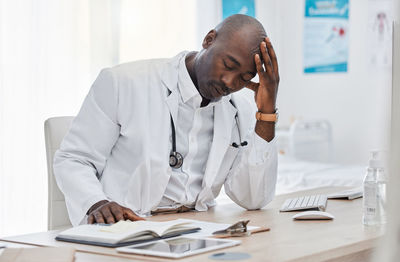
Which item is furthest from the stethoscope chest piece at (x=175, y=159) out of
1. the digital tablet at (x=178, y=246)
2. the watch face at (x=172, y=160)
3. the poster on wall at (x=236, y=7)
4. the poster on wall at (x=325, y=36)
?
the poster on wall at (x=325, y=36)

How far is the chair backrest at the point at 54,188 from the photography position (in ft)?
6.68

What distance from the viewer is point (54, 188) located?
6.68ft

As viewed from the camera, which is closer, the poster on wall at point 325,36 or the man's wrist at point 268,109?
the man's wrist at point 268,109

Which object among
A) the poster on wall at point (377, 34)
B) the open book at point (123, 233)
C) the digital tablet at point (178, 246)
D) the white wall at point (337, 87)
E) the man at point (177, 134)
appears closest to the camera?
the digital tablet at point (178, 246)

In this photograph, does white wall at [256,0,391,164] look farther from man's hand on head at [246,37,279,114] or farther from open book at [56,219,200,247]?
open book at [56,219,200,247]

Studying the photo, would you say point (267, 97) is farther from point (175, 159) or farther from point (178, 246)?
point (178, 246)

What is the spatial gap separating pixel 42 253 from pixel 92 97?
2.61 ft

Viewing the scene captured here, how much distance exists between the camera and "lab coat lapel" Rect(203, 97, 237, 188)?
1972mm

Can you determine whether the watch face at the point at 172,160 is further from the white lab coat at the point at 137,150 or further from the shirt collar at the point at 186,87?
the shirt collar at the point at 186,87

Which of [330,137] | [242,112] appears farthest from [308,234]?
[330,137]

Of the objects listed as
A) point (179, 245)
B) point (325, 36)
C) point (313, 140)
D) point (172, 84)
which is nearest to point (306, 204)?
point (172, 84)

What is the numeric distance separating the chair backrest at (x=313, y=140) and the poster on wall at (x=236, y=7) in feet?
3.75

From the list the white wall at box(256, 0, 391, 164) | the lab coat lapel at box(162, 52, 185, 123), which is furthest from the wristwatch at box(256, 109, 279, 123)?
the white wall at box(256, 0, 391, 164)

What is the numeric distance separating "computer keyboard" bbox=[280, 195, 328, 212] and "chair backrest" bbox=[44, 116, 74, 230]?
726 millimetres
